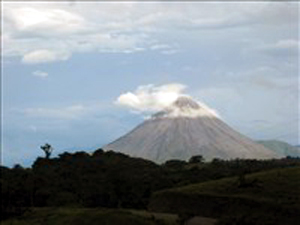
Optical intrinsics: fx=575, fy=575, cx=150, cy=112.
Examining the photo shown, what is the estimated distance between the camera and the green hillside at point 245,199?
59.6 metres

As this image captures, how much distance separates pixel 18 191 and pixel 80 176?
96.5 ft

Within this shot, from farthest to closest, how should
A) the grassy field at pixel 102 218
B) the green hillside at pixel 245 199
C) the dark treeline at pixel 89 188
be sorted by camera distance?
the dark treeline at pixel 89 188 < the grassy field at pixel 102 218 < the green hillside at pixel 245 199

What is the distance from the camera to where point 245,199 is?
6419 centimetres

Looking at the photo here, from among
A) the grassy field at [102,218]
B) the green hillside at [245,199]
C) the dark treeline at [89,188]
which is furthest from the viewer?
Answer: the dark treeline at [89,188]

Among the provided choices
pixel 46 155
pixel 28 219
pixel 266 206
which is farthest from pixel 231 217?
pixel 46 155

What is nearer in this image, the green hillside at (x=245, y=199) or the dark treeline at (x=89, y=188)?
the green hillside at (x=245, y=199)

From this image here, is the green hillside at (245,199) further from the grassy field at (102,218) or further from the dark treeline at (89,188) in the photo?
the dark treeline at (89,188)

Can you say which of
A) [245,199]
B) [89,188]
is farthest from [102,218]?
[89,188]

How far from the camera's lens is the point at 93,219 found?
6178cm

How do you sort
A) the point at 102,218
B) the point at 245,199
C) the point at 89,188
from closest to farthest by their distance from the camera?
the point at 102,218, the point at 245,199, the point at 89,188

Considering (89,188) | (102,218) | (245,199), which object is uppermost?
(89,188)

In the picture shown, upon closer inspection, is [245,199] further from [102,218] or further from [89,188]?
[89,188]

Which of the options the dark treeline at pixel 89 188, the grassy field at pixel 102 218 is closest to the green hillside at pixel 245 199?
the grassy field at pixel 102 218

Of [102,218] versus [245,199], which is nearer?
[102,218]
